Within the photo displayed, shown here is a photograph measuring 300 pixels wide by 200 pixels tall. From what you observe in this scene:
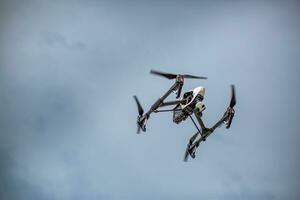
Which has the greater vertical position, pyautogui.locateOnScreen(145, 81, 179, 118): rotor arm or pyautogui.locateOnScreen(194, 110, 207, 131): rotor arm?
pyautogui.locateOnScreen(145, 81, 179, 118): rotor arm

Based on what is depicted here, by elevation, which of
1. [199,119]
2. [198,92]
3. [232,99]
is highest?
[198,92]

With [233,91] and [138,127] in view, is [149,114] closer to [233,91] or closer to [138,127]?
[138,127]

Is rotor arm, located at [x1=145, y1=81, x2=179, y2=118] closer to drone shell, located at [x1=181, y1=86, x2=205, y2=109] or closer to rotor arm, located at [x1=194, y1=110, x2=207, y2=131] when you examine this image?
drone shell, located at [x1=181, y1=86, x2=205, y2=109]

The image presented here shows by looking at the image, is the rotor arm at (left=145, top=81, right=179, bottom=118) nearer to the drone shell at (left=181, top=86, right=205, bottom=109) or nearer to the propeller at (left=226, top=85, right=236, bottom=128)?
the drone shell at (left=181, top=86, right=205, bottom=109)

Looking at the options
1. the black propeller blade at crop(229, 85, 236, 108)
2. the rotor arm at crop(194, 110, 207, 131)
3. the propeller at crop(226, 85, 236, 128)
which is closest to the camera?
the rotor arm at crop(194, 110, 207, 131)

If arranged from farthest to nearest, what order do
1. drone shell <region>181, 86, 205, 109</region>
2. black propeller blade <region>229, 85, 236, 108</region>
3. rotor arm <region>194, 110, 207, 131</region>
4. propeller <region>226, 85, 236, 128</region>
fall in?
black propeller blade <region>229, 85, 236, 108</region> < propeller <region>226, 85, 236, 128</region> < rotor arm <region>194, 110, 207, 131</region> < drone shell <region>181, 86, 205, 109</region>

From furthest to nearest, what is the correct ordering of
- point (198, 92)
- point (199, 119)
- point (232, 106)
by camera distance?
point (232, 106) < point (199, 119) < point (198, 92)

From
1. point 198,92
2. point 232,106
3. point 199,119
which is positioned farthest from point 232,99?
point 198,92

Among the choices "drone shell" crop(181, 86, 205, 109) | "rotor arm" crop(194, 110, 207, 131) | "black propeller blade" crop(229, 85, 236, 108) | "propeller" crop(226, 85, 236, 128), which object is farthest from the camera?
"black propeller blade" crop(229, 85, 236, 108)

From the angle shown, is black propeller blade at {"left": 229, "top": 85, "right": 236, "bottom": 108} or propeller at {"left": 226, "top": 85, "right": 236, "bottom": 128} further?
black propeller blade at {"left": 229, "top": 85, "right": 236, "bottom": 108}

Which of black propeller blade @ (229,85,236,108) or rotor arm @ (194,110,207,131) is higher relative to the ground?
black propeller blade @ (229,85,236,108)

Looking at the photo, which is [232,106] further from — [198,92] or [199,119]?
[198,92]
